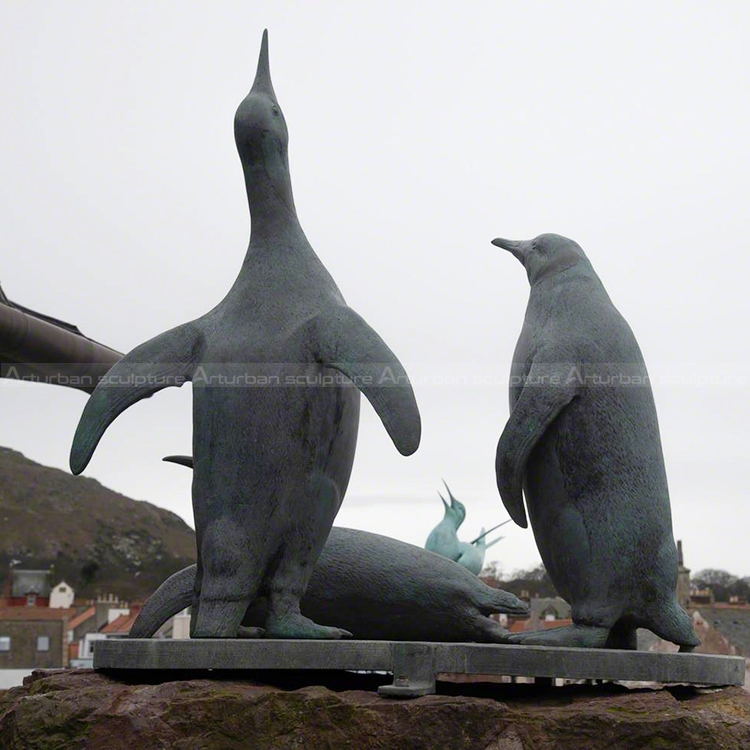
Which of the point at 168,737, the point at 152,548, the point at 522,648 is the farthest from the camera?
the point at 152,548

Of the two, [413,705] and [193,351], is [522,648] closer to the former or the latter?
[413,705]

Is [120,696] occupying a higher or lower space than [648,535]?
lower

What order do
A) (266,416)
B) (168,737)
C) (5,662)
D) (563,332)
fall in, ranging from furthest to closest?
(5,662) → (563,332) → (266,416) → (168,737)

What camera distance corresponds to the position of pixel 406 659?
4.73 m

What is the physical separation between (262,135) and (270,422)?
1541mm

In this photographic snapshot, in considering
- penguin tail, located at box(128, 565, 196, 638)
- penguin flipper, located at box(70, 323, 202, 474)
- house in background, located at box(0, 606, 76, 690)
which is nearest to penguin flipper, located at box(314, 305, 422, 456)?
penguin flipper, located at box(70, 323, 202, 474)

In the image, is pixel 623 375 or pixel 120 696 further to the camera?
pixel 623 375

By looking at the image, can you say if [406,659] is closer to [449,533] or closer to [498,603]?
[498,603]

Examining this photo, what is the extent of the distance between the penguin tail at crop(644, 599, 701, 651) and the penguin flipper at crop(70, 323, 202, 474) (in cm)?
251

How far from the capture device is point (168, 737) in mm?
4496

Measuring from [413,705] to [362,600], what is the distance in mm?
1918

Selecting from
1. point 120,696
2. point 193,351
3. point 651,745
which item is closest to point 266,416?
point 193,351

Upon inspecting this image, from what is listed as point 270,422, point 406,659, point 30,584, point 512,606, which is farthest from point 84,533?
point 406,659

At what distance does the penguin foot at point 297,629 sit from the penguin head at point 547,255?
2.19 metres
